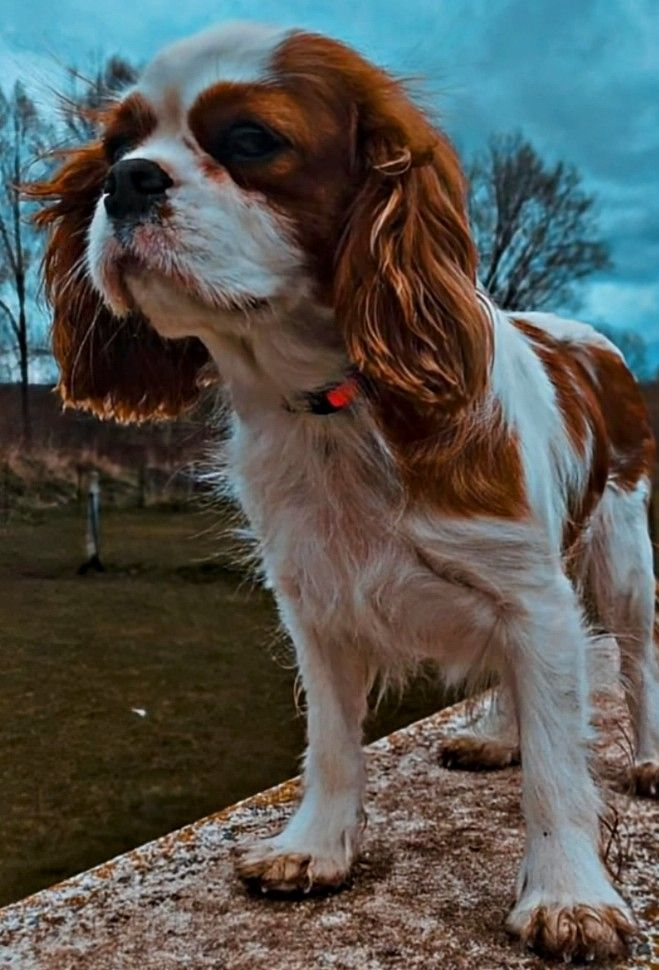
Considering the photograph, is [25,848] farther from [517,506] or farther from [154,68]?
[154,68]

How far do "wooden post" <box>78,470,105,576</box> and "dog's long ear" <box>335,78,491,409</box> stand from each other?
38 centimetres

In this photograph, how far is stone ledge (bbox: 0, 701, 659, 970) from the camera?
1078 millimetres

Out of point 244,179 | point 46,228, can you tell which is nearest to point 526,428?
point 244,179

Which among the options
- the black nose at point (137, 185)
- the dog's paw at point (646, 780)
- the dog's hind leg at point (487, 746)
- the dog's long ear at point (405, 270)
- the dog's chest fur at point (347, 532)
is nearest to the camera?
the black nose at point (137, 185)

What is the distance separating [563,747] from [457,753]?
0.49 metres

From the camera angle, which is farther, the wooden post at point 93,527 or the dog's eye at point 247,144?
the wooden post at point 93,527

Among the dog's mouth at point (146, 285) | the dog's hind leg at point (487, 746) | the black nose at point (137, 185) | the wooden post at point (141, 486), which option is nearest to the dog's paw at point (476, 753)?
the dog's hind leg at point (487, 746)

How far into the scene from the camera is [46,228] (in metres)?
1.14

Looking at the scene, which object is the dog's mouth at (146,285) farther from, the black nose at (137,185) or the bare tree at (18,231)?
the bare tree at (18,231)

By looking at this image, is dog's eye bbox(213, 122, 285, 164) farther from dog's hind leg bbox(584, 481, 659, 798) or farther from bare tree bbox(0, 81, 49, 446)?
dog's hind leg bbox(584, 481, 659, 798)

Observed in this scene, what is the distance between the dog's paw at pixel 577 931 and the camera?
106cm

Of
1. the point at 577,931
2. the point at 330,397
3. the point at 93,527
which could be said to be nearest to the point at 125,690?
the point at 93,527

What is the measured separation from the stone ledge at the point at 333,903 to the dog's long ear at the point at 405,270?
1.69ft

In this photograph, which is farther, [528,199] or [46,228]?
[528,199]
